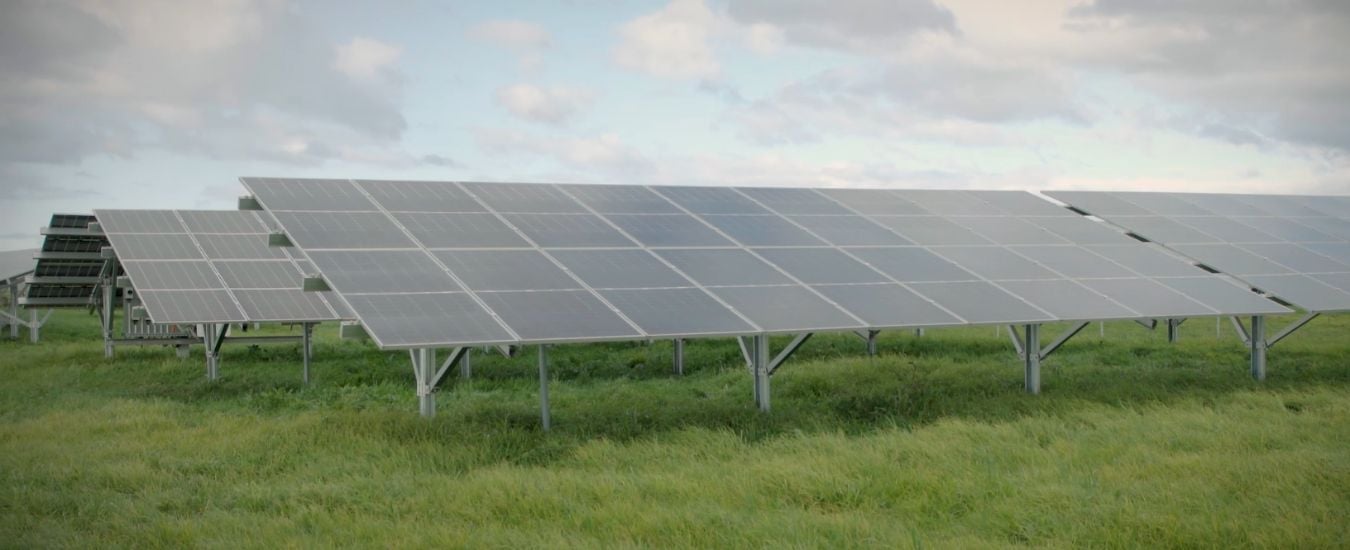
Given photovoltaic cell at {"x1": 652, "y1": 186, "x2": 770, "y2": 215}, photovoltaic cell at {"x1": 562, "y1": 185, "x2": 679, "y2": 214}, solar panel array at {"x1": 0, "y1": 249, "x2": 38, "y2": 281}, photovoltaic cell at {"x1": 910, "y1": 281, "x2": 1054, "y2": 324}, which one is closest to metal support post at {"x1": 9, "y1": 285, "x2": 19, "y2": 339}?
solar panel array at {"x1": 0, "y1": 249, "x2": 38, "y2": 281}

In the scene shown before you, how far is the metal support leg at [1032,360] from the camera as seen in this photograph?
21.3 meters

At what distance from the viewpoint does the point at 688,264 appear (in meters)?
20.2

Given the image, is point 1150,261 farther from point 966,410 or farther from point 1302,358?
point 966,410

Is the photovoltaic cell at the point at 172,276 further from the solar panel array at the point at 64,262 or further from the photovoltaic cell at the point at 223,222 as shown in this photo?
the solar panel array at the point at 64,262

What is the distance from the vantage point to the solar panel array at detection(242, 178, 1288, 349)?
55.9 ft

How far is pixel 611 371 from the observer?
27156 millimetres

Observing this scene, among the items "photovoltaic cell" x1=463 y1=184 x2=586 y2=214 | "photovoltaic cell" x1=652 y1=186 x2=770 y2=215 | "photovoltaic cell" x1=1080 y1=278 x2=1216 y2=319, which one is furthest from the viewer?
"photovoltaic cell" x1=652 y1=186 x2=770 y2=215

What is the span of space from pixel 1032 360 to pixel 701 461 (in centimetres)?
922

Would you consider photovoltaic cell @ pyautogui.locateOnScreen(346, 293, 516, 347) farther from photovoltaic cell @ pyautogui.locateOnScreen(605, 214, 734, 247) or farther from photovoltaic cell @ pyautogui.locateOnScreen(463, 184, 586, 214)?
photovoltaic cell @ pyautogui.locateOnScreen(463, 184, 586, 214)

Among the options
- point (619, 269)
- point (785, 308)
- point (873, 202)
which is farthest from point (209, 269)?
point (785, 308)

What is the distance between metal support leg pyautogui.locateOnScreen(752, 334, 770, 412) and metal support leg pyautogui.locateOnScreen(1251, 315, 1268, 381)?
38.9ft

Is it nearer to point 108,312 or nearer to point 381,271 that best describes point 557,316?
point 381,271

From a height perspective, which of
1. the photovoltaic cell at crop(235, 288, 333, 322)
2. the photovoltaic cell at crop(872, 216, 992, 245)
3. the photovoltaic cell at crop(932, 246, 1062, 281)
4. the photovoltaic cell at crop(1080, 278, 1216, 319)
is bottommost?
the photovoltaic cell at crop(235, 288, 333, 322)

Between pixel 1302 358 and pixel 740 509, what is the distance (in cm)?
2174
